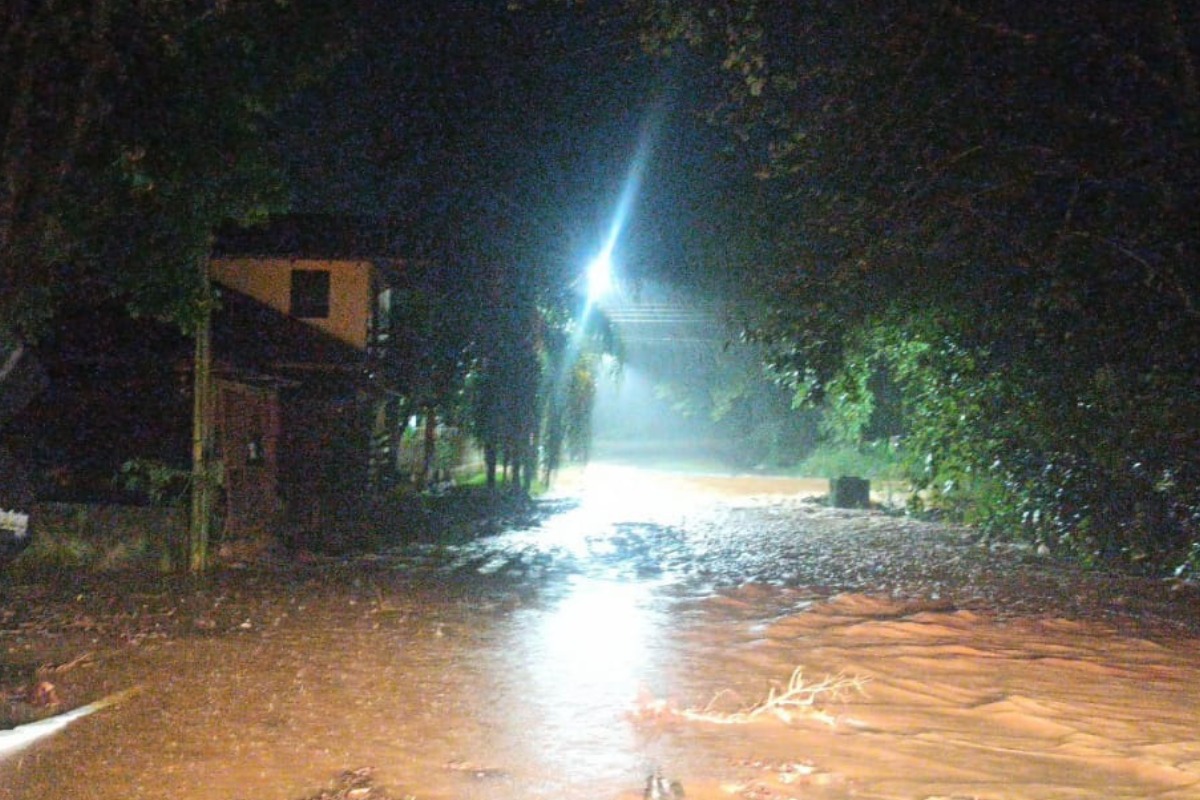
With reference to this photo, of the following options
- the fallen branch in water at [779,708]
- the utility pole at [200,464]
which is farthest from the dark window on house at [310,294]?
the fallen branch in water at [779,708]

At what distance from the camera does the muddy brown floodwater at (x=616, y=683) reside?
242 inches

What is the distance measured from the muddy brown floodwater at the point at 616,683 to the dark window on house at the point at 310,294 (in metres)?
9.27

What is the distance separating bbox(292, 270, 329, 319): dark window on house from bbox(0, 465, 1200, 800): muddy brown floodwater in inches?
→ 365

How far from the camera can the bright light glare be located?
24453 mm

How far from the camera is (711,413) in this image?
187 ft

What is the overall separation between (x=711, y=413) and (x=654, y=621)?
46.1 m

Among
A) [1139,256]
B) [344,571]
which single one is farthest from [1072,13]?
[344,571]

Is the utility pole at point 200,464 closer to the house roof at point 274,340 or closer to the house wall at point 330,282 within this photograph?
the house roof at point 274,340

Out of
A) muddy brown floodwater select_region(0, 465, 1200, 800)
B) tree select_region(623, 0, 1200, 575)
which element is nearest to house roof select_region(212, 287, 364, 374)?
muddy brown floodwater select_region(0, 465, 1200, 800)

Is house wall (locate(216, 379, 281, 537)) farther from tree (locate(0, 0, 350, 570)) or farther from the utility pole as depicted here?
tree (locate(0, 0, 350, 570))

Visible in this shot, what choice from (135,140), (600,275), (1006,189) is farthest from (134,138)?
(600,275)

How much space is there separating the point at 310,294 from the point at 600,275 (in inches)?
258

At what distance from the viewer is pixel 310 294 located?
23547 mm

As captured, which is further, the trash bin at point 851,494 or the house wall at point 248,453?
the trash bin at point 851,494
